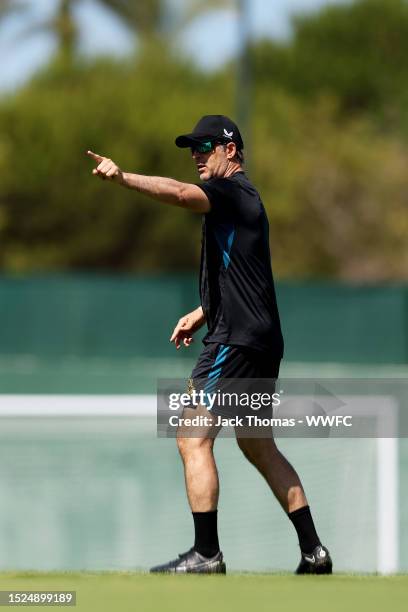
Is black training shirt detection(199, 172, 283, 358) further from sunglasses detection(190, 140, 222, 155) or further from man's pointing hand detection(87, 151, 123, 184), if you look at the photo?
man's pointing hand detection(87, 151, 123, 184)

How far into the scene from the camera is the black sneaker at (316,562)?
A: 227 inches

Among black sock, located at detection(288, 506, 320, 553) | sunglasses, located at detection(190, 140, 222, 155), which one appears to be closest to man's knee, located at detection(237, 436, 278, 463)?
black sock, located at detection(288, 506, 320, 553)

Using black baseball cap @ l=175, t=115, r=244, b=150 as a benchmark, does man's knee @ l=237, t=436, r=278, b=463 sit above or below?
below

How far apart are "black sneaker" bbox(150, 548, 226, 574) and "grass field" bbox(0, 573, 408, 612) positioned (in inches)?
4.2

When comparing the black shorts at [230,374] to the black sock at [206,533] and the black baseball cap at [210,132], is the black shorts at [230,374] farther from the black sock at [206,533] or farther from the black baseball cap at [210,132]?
the black baseball cap at [210,132]

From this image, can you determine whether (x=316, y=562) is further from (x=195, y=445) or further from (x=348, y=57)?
(x=348, y=57)

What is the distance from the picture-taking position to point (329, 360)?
2433 centimetres

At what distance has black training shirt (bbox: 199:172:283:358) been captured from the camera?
18.4ft

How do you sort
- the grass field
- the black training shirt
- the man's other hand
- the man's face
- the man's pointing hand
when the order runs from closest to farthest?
the grass field
the man's pointing hand
the black training shirt
the man's face
the man's other hand

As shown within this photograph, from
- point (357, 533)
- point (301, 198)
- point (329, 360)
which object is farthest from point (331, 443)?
point (301, 198)

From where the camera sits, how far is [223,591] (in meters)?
5.08

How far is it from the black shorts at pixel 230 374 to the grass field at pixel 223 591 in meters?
0.64

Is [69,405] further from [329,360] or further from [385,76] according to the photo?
[385,76]

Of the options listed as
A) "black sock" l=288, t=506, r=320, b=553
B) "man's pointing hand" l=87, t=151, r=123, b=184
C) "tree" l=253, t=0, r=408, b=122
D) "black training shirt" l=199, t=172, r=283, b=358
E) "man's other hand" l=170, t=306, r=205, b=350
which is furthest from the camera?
"tree" l=253, t=0, r=408, b=122
